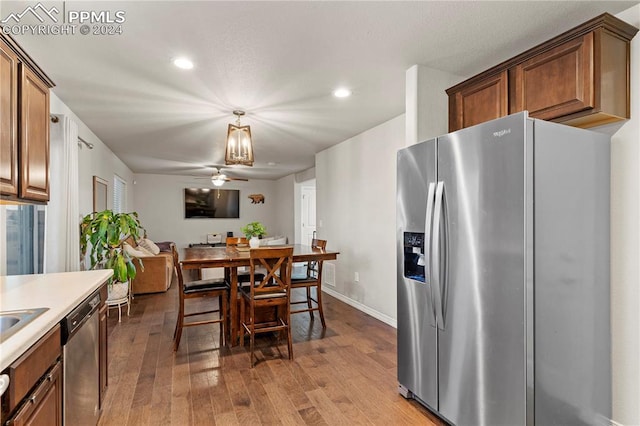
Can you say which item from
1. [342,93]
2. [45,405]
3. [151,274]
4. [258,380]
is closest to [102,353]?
[45,405]

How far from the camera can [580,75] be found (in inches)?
71.2

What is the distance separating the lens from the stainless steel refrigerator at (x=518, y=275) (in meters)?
1.64

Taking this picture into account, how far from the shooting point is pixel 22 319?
1.37m

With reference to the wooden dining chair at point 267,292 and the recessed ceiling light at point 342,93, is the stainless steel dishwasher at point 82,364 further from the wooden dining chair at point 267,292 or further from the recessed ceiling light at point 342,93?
the recessed ceiling light at point 342,93

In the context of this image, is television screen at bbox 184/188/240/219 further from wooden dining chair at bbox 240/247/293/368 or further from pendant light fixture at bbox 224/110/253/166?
wooden dining chair at bbox 240/247/293/368

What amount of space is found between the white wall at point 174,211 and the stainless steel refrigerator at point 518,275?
7903 mm

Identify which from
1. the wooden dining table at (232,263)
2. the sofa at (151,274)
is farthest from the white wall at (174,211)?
the wooden dining table at (232,263)

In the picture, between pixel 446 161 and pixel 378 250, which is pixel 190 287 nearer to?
pixel 378 250

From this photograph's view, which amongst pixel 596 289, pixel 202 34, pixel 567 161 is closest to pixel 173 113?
Result: pixel 202 34

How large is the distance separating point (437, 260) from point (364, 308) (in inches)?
108

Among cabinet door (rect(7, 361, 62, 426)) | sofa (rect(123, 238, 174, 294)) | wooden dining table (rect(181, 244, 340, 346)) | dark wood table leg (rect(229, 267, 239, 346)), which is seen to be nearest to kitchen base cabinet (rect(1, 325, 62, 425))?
cabinet door (rect(7, 361, 62, 426))

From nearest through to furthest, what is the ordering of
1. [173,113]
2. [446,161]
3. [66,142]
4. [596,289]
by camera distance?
[596,289] < [446,161] < [66,142] < [173,113]

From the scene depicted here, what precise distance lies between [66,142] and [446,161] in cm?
354

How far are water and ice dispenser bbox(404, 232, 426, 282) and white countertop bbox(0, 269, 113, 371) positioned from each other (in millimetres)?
1966
